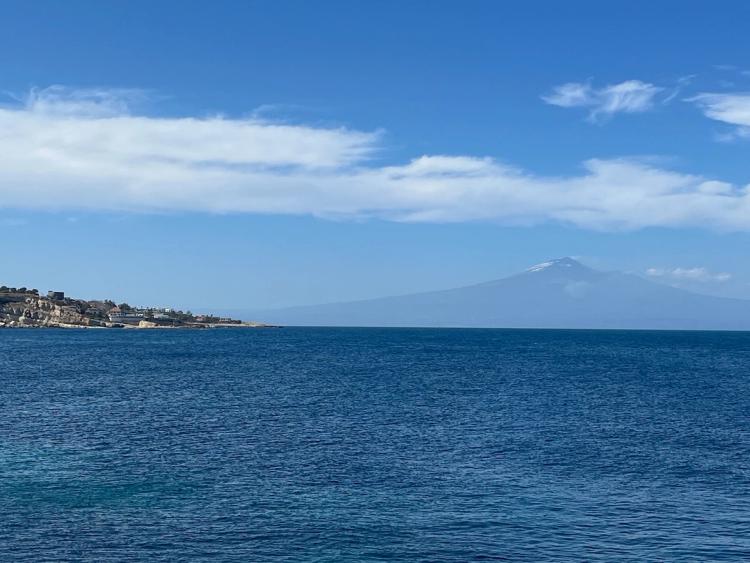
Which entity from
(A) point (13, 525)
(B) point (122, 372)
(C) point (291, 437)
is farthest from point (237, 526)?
(B) point (122, 372)

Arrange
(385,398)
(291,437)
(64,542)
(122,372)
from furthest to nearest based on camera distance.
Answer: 1. (122,372)
2. (385,398)
3. (291,437)
4. (64,542)

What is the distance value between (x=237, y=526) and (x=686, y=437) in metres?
60.4

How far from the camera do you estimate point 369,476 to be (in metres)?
66.4

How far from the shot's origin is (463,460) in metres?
73.7

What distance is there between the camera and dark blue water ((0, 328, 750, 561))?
49.0 m

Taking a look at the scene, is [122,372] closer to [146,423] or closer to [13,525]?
[146,423]

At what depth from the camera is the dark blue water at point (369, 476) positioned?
Answer: 161 feet

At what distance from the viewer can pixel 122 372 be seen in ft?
550

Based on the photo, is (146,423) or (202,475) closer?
(202,475)

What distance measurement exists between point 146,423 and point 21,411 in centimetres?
2154

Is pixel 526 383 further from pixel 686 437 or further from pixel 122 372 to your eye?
pixel 122 372

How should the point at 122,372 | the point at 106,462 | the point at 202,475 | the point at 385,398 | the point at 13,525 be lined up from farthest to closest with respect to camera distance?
the point at 122,372
the point at 385,398
the point at 106,462
the point at 202,475
the point at 13,525

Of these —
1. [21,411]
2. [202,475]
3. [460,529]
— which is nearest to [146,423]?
[21,411]

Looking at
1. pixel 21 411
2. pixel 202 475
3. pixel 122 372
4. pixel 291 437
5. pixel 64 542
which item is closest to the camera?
pixel 64 542
